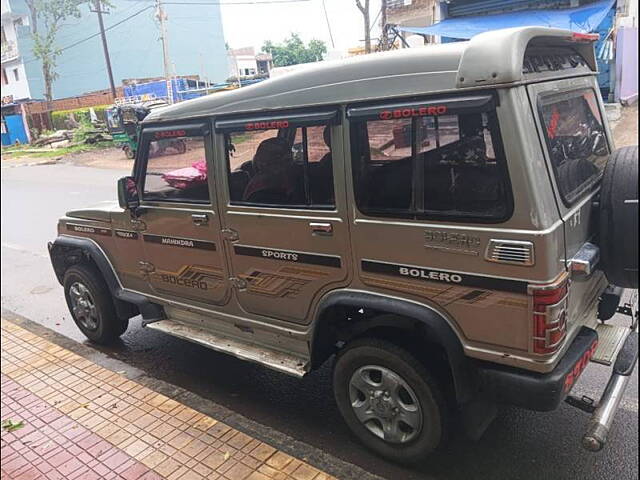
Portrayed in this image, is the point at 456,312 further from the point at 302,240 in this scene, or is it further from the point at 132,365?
the point at 132,365

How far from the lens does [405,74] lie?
2545 millimetres

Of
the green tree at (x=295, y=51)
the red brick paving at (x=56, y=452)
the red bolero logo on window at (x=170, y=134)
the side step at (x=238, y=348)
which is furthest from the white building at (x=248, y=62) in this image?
the red brick paving at (x=56, y=452)

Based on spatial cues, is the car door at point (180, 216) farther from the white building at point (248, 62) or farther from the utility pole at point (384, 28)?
the utility pole at point (384, 28)

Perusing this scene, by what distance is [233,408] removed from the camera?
3754 mm

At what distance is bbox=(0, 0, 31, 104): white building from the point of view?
526 centimetres

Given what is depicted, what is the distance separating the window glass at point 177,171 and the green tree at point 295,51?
961mm

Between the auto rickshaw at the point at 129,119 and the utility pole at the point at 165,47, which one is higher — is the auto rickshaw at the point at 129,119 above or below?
below

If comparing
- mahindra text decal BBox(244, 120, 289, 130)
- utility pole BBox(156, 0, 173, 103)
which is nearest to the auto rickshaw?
utility pole BBox(156, 0, 173, 103)

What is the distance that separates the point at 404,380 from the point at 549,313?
0.86m

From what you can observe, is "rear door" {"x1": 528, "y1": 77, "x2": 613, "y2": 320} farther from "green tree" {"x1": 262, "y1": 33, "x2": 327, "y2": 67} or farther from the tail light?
"green tree" {"x1": 262, "y1": 33, "x2": 327, "y2": 67}

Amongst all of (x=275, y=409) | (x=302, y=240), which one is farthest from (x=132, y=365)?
(x=302, y=240)

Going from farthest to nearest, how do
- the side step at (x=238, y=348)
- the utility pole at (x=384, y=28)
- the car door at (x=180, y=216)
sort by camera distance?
the utility pole at (x=384, y=28)
the car door at (x=180, y=216)
the side step at (x=238, y=348)

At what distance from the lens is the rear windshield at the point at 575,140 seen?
2.52 metres

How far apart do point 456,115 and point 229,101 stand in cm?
154
